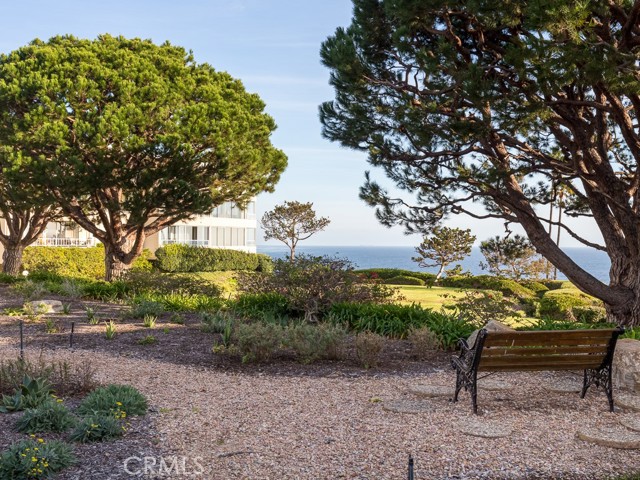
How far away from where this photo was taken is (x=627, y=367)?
21.8 feet

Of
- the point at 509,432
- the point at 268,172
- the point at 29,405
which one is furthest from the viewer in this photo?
the point at 268,172

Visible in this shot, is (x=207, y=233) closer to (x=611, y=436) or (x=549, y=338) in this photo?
(x=549, y=338)

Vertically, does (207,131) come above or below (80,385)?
above

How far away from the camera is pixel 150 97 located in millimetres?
A: 18359

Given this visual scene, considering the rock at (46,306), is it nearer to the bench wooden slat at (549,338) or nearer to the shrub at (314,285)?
the shrub at (314,285)

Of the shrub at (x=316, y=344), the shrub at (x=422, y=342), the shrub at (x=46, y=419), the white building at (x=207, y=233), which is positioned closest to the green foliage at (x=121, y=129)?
the shrub at (x=316, y=344)

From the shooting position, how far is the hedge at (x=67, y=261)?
84.9 feet

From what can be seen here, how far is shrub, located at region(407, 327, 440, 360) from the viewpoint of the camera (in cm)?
849

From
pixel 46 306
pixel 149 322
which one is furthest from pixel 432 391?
pixel 46 306

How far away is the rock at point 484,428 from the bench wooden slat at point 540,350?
72 cm

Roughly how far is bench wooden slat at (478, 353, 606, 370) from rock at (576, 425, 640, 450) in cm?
90

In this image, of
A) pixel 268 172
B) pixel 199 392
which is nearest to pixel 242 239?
pixel 268 172

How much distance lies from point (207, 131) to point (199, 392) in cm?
1383

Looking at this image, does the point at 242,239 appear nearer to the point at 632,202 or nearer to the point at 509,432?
the point at 632,202
